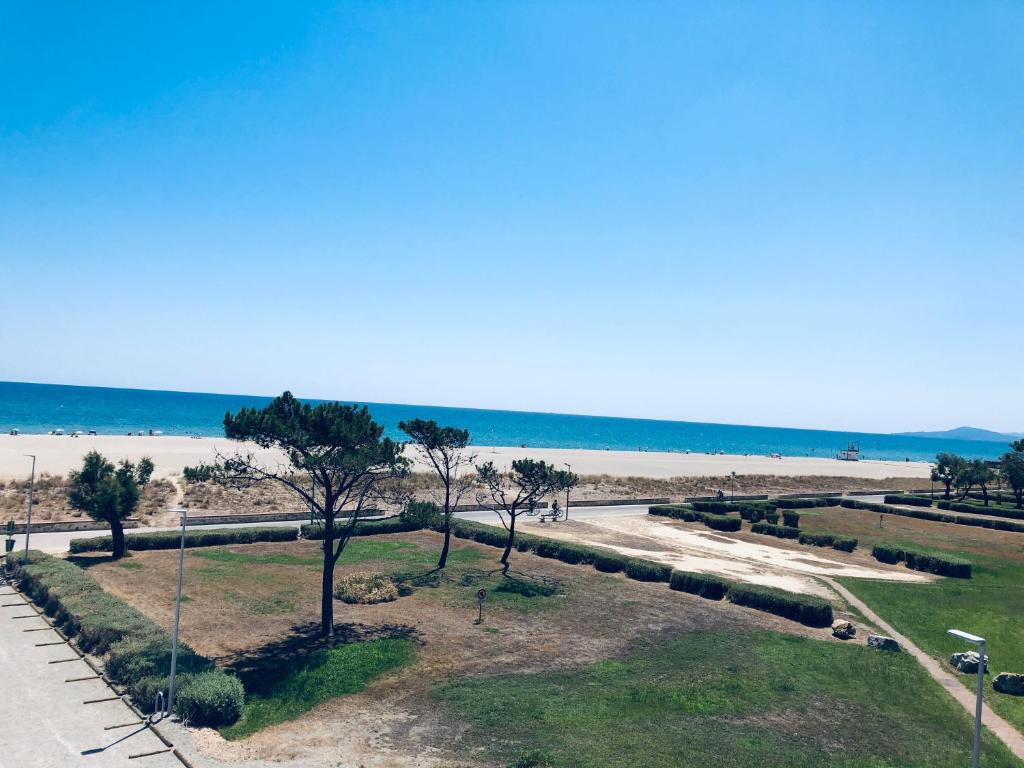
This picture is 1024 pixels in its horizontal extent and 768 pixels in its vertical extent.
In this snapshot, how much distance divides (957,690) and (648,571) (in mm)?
17445

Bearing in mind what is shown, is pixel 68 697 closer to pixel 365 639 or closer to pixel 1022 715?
pixel 365 639

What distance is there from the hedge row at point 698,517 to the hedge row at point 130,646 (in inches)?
→ 1945

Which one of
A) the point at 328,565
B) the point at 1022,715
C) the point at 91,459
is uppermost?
the point at 91,459

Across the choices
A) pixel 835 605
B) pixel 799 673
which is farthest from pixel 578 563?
pixel 799 673

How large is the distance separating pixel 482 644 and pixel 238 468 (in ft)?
42.0

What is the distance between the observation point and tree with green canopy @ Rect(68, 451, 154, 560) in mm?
39344

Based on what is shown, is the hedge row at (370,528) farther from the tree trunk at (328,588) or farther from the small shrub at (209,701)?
the small shrub at (209,701)

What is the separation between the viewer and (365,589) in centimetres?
3459

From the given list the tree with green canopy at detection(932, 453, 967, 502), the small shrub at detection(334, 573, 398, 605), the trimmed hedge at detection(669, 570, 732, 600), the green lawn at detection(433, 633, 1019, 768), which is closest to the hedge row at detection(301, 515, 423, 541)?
the small shrub at detection(334, 573, 398, 605)

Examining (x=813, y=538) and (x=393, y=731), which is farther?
(x=813, y=538)

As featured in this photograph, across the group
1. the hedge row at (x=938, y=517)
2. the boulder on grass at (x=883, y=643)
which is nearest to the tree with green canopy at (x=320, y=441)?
the boulder on grass at (x=883, y=643)

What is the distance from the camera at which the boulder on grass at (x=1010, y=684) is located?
1034 inches

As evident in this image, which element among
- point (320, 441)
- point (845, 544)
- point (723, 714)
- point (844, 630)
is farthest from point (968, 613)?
point (320, 441)

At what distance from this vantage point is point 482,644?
28.1 m
